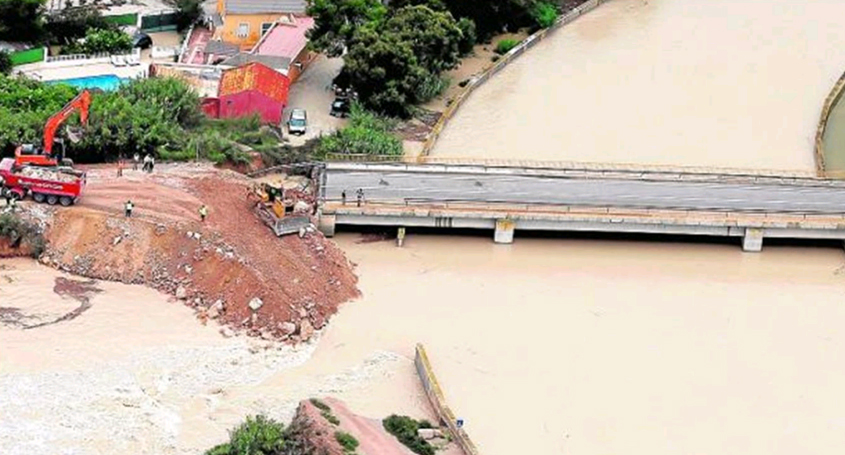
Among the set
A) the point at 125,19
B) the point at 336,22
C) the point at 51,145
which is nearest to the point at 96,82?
the point at 125,19

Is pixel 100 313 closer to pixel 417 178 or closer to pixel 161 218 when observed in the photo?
pixel 161 218

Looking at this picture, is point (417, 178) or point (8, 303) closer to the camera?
point (8, 303)

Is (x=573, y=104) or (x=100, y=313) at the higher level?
(x=573, y=104)

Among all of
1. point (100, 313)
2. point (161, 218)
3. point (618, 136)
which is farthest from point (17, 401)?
point (618, 136)

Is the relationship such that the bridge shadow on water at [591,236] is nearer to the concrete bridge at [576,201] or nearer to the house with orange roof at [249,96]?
the concrete bridge at [576,201]

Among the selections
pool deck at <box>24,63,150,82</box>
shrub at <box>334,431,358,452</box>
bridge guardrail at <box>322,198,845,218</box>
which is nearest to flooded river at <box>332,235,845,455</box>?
bridge guardrail at <box>322,198,845,218</box>

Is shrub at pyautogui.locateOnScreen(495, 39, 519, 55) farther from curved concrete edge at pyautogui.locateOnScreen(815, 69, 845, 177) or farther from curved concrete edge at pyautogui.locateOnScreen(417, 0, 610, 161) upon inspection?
curved concrete edge at pyautogui.locateOnScreen(815, 69, 845, 177)
